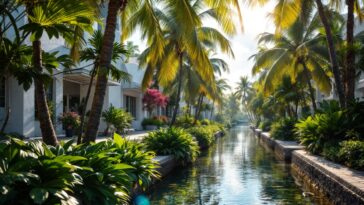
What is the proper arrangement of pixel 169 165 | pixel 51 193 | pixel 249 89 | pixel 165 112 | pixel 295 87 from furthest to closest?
pixel 249 89 < pixel 165 112 < pixel 295 87 < pixel 169 165 < pixel 51 193

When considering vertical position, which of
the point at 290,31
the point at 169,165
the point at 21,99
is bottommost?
the point at 169,165

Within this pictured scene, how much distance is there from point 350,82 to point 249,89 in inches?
2312

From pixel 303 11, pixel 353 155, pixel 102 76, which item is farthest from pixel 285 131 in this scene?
pixel 102 76

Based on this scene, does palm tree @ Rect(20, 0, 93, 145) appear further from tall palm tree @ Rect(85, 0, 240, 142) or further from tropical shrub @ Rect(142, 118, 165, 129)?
tropical shrub @ Rect(142, 118, 165, 129)

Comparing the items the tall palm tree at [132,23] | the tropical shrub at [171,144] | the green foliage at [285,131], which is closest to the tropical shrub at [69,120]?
the tropical shrub at [171,144]

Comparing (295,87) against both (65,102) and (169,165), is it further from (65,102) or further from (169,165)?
(169,165)

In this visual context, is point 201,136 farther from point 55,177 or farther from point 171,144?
point 55,177

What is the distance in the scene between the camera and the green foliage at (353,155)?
32.0 ft

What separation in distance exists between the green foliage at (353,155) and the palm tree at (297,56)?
10.2 metres

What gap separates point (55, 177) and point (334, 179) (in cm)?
632

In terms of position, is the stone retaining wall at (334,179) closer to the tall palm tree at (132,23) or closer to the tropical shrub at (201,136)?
the tall palm tree at (132,23)

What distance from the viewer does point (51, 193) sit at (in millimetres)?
4613

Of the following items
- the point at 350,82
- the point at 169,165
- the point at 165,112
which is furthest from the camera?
the point at 165,112

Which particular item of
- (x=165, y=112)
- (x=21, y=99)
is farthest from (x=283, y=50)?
(x=165, y=112)
